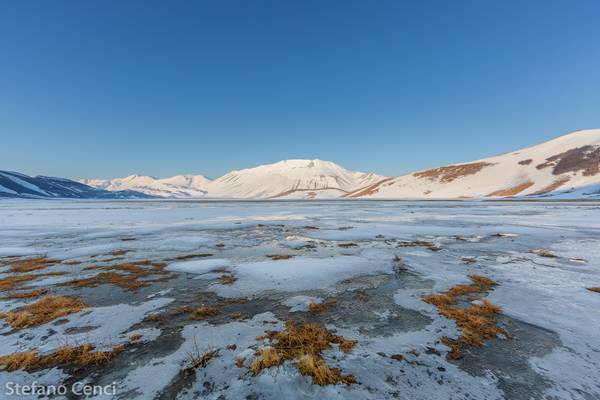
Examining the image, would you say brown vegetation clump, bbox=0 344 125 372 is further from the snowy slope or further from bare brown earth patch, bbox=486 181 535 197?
bare brown earth patch, bbox=486 181 535 197

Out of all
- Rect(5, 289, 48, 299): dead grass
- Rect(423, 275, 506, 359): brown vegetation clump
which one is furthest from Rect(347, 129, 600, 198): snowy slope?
Rect(5, 289, 48, 299): dead grass

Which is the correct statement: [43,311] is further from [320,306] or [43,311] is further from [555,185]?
A: [555,185]

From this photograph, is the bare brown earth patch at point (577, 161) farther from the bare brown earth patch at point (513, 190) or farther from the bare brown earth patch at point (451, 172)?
the bare brown earth patch at point (451, 172)

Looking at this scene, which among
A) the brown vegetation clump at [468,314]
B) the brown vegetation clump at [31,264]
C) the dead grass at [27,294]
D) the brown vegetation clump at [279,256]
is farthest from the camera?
the brown vegetation clump at [279,256]

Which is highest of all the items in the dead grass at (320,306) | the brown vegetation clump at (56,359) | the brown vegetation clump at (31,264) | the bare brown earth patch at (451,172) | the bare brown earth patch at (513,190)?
the bare brown earth patch at (451,172)

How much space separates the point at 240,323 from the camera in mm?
6777

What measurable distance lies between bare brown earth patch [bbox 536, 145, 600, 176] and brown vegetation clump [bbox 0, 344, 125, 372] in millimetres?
148194

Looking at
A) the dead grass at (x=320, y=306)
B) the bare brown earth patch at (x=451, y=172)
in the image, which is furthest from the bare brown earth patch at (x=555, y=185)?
the dead grass at (x=320, y=306)

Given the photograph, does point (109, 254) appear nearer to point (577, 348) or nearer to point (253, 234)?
point (253, 234)

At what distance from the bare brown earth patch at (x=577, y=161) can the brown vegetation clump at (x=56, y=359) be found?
148194 mm

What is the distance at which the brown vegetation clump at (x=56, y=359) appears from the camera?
5.03m

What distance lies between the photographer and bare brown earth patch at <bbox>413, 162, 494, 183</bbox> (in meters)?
149

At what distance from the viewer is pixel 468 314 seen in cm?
708

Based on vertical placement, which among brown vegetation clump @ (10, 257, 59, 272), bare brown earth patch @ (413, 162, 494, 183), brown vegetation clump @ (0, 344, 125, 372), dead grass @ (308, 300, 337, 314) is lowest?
brown vegetation clump @ (10, 257, 59, 272)
